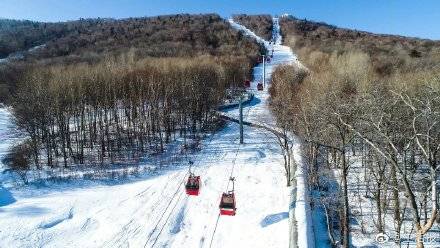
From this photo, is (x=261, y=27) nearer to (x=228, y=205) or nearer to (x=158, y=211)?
(x=158, y=211)

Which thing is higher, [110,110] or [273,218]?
[110,110]

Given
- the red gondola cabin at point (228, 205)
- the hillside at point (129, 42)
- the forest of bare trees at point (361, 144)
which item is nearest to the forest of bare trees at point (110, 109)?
the hillside at point (129, 42)

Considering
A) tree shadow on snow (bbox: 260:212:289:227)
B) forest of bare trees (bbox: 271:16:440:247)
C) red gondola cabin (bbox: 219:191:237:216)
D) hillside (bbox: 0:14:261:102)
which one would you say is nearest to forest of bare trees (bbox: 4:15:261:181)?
hillside (bbox: 0:14:261:102)

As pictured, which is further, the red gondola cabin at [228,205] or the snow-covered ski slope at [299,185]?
the red gondola cabin at [228,205]

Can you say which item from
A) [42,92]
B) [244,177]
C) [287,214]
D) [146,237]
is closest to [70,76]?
[42,92]

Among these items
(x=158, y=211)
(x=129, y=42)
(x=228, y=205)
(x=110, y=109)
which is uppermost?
(x=129, y=42)

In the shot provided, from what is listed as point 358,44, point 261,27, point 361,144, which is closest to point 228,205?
point 361,144

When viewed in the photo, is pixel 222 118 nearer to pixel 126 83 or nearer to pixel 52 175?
pixel 126 83

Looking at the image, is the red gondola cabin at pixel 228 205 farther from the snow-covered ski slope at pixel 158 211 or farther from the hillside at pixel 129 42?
the hillside at pixel 129 42
